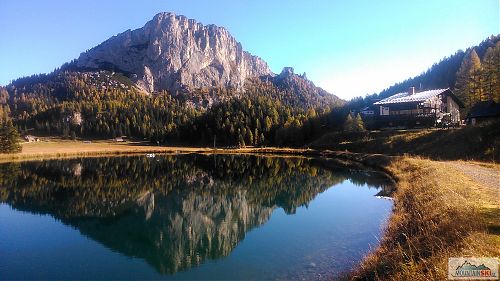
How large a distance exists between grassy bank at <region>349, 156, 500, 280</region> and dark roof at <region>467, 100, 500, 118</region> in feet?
159

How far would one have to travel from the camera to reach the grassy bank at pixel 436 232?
11.0 meters

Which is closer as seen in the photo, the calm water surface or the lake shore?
the lake shore

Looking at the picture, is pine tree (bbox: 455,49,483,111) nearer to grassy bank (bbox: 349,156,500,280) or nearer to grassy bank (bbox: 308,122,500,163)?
grassy bank (bbox: 308,122,500,163)

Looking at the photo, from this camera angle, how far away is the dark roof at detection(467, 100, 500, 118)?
214ft

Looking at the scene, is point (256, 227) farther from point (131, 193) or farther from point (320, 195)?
point (131, 193)

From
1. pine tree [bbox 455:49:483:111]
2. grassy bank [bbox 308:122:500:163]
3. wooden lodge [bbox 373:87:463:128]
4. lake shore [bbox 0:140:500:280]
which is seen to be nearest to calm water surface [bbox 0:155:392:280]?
lake shore [bbox 0:140:500:280]

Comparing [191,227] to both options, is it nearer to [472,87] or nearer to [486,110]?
[486,110]

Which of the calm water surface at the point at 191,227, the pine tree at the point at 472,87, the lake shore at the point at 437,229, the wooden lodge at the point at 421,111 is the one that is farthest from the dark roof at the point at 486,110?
the lake shore at the point at 437,229

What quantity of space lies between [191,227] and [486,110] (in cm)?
6461

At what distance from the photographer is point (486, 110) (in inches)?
2675

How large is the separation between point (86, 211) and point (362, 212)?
85.9 feet

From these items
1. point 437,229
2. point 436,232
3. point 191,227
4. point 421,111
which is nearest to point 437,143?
point 421,111

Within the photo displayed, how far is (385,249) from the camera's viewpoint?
16922mm

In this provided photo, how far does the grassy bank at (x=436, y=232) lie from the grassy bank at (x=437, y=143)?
23606mm
